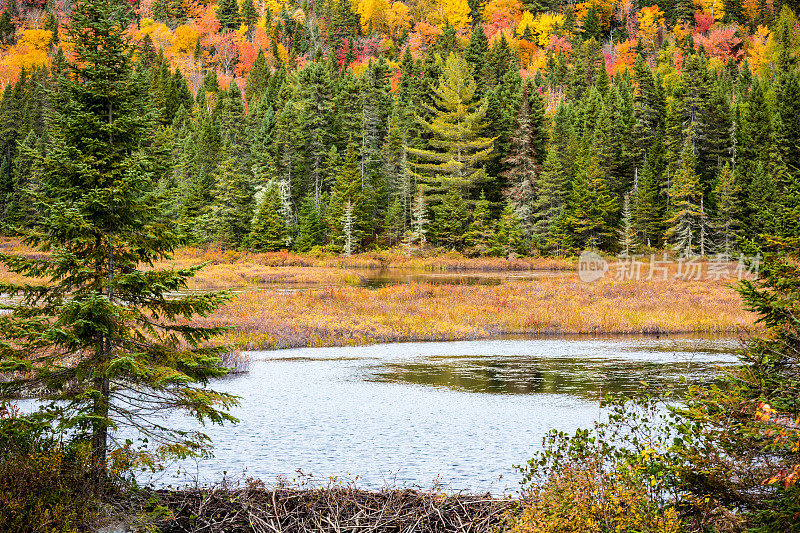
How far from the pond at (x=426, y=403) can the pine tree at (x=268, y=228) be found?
148ft

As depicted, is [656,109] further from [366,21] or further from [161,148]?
[366,21]

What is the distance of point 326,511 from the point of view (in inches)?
331

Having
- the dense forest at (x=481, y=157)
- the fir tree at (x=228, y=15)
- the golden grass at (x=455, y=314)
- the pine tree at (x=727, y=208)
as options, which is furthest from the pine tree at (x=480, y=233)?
the fir tree at (x=228, y=15)

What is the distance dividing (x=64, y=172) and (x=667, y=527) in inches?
333

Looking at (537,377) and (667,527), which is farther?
(537,377)

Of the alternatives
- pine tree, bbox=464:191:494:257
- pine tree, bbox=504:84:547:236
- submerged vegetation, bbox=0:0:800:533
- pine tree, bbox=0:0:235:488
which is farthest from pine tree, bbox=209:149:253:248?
pine tree, bbox=0:0:235:488

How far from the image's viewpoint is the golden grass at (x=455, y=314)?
29.9 m

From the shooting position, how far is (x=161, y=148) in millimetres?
9375

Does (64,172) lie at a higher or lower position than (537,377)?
higher

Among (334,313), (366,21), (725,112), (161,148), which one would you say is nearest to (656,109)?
(725,112)

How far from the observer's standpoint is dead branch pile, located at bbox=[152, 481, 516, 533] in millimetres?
7992
